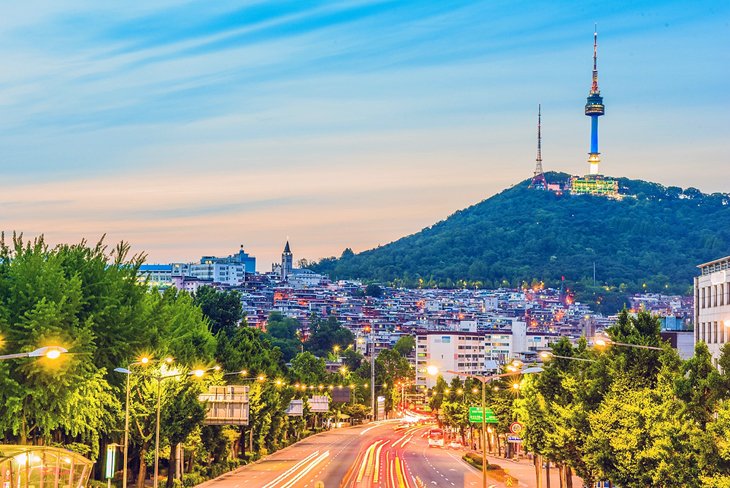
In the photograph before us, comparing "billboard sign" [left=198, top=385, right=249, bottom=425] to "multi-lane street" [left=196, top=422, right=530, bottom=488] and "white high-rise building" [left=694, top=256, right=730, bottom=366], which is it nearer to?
"multi-lane street" [left=196, top=422, right=530, bottom=488]

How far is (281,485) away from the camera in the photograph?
91.1 metres

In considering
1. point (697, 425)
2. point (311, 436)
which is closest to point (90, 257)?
point (697, 425)

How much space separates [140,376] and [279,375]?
61.4 m

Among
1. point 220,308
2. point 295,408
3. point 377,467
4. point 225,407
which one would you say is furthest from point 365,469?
point 220,308

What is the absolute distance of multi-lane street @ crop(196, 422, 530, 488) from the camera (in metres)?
95.1

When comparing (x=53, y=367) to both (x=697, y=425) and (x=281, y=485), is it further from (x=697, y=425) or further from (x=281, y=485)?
(x=697, y=425)

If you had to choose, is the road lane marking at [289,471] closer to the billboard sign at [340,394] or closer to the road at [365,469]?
the road at [365,469]

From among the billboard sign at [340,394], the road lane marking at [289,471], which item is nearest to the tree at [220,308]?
the billboard sign at [340,394]

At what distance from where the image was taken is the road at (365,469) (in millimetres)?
94875

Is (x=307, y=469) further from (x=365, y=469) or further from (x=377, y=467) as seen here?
(x=377, y=467)

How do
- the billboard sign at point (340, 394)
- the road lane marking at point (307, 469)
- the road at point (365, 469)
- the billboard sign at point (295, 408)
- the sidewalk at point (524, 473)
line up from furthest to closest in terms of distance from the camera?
1. the billboard sign at point (340, 394)
2. the billboard sign at point (295, 408)
3. the sidewalk at point (524, 473)
4. the road at point (365, 469)
5. the road lane marking at point (307, 469)

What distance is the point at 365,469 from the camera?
111 metres

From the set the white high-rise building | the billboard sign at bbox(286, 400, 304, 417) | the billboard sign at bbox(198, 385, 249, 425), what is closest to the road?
the billboard sign at bbox(286, 400, 304, 417)

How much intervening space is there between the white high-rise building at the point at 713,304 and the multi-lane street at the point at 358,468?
68.6 ft
